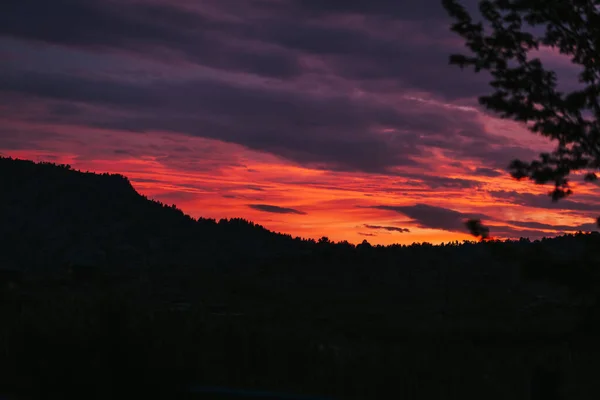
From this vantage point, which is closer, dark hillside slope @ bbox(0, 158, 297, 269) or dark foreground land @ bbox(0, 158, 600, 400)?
dark foreground land @ bbox(0, 158, 600, 400)

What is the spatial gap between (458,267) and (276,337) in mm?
46733

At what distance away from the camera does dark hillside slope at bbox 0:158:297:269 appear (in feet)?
298

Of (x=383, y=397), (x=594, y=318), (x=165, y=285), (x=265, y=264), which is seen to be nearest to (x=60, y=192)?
(x=265, y=264)

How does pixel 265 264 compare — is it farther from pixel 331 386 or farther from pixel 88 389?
pixel 88 389

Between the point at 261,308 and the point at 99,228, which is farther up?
the point at 99,228

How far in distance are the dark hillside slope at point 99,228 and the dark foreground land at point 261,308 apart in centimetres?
27

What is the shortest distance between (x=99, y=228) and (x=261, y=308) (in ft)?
180

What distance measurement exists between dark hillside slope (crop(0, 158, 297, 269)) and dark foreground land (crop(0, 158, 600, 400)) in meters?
0.27

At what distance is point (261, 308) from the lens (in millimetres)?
49562

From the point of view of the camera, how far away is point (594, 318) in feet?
33.7

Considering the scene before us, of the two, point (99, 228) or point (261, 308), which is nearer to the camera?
point (261, 308)

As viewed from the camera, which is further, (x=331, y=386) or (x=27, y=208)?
(x=27, y=208)

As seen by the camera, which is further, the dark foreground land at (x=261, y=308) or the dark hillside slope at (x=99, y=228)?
the dark hillside slope at (x=99, y=228)

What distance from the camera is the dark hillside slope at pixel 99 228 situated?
90812mm
